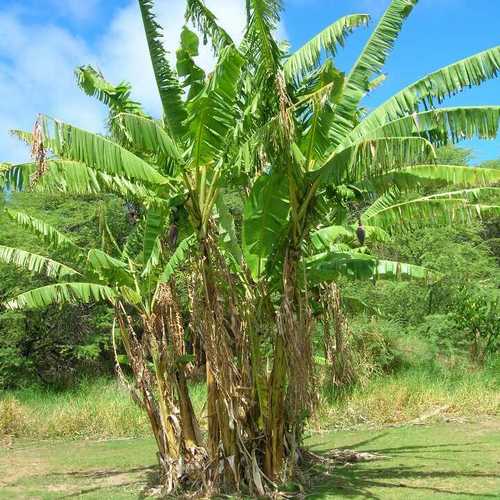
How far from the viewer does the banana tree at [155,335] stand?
917 centimetres

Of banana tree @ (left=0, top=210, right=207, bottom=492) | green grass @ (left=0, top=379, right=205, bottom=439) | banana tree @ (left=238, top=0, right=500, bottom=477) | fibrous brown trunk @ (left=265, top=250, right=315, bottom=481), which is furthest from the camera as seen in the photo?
green grass @ (left=0, top=379, right=205, bottom=439)

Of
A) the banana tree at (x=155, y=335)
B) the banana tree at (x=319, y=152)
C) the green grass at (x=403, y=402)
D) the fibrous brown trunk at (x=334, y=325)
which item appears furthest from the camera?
the green grass at (x=403, y=402)

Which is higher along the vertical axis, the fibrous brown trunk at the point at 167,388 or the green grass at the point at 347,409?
the fibrous brown trunk at the point at 167,388

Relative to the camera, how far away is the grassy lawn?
29.0 ft

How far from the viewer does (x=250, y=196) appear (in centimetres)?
814

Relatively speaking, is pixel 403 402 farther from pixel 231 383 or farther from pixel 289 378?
pixel 231 383

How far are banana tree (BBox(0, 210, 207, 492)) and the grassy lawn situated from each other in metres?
1.02

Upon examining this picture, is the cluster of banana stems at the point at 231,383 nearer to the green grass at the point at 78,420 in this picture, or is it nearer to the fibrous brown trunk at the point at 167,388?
the fibrous brown trunk at the point at 167,388

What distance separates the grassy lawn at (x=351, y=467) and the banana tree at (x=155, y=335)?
3.34 feet

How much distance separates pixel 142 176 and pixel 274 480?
13.4 feet

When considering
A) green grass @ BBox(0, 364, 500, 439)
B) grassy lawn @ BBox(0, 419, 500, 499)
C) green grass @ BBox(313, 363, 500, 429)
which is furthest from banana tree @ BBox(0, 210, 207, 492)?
green grass @ BBox(313, 363, 500, 429)

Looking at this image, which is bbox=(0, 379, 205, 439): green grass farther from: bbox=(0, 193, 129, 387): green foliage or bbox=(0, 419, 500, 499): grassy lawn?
bbox=(0, 193, 129, 387): green foliage

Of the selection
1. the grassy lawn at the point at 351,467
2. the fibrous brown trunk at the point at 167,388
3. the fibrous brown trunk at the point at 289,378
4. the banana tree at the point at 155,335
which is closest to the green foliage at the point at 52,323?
the grassy lawn at the point at 351,467

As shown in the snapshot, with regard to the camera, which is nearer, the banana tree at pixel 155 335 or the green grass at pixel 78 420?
the banana tree at pixel 155 335
